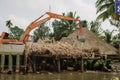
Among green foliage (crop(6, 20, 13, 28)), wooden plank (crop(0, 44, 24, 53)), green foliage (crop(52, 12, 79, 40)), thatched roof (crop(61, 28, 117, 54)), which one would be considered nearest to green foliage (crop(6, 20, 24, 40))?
green foliage (crop(6, 20, 13, 28))

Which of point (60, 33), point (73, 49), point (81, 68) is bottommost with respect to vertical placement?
point (81, 68)

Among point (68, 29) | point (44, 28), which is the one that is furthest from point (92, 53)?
point (44, 28)

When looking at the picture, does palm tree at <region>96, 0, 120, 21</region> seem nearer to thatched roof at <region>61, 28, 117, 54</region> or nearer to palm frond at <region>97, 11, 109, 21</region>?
palm frond at <region>97, 11, 109, 21</region>

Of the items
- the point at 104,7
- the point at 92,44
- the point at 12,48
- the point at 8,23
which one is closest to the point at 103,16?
the point at 104,7

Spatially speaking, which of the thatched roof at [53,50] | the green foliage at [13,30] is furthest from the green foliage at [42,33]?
the thatched roof at [53,50]

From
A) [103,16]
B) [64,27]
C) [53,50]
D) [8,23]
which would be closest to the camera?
[53,50]

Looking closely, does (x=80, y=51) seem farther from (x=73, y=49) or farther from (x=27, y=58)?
(x=27, y=58)

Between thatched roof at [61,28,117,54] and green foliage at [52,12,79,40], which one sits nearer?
thatched roof at [61,28,117,54]

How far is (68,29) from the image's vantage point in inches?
2175

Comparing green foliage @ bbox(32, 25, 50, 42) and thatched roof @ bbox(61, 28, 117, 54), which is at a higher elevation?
green foliage @ bbox(32, 25, 50, 42)

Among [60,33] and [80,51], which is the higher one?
[60,33]

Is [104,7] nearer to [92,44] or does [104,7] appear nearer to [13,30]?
[92,44]

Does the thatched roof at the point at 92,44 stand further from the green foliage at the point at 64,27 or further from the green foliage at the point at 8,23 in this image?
the green foliage at the point at 8,23

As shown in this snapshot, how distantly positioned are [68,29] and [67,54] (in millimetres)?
22841
